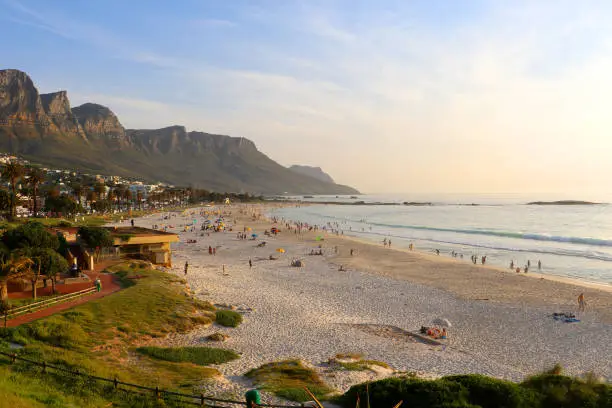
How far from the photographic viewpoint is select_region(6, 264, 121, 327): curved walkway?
1594 cm

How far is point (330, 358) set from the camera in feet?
51.1

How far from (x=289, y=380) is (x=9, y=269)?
1402 cm

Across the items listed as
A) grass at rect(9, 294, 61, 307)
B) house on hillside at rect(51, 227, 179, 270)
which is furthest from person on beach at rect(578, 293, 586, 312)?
house on hillside at rect(51, 227, 179, 270)

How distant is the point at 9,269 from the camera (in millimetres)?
18125

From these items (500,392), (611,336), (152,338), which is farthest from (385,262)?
(500,392)

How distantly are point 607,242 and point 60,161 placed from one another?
218 metres

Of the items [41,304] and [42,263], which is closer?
[41,304]

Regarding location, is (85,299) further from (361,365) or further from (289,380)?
(361,365)

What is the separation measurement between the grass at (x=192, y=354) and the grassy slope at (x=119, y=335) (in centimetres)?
36

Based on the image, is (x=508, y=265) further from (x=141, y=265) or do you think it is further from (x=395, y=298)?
(x=141, y=265)

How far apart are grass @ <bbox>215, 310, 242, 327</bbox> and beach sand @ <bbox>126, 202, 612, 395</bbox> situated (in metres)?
0.54

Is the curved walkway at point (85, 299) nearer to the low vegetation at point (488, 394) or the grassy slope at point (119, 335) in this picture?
the grassy slope at point (119, 335)

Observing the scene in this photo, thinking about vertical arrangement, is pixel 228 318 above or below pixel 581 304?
below

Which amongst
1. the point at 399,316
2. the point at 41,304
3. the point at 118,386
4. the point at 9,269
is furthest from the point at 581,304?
the point at 9,269
